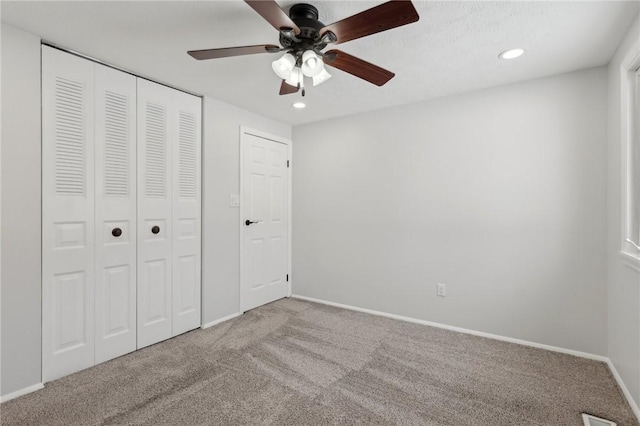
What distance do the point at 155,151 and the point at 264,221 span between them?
151 centimetres

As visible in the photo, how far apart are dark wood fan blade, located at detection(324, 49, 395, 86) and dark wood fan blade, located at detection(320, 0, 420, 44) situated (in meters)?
0.14

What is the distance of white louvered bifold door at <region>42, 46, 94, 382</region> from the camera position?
7.07 ft

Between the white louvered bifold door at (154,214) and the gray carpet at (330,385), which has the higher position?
the white louvered bifold door at (154,214)

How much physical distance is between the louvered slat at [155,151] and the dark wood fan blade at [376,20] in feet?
6.26

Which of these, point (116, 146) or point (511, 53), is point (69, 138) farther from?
point (511, 53)

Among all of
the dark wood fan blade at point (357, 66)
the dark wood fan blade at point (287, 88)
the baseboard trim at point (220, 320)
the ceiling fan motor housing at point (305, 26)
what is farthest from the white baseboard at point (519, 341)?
the ceiling fan motor housing at point (305, 26)

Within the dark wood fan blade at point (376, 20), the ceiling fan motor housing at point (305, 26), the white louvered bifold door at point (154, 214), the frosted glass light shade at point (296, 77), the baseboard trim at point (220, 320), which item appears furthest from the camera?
the baseboard trim at point (220, 320)

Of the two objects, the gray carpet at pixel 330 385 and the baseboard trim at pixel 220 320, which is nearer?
the gray carpet at pixel 330 385

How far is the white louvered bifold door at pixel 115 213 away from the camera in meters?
2.43

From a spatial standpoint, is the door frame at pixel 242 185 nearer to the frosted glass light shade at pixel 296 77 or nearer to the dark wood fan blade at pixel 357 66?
the frosted glass light shade at pixel 296 77

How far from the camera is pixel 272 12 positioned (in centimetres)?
141

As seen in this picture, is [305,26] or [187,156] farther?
[187,156]

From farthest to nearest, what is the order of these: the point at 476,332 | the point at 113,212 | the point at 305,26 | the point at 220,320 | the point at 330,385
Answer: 1. the point at 220,320
2. the point at 476,332
3. the point at 113,212
4. the point at 330,385
5. the point at 305,26

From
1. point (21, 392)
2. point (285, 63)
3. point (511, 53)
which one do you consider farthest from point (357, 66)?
point (21, 392)
